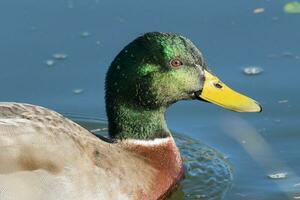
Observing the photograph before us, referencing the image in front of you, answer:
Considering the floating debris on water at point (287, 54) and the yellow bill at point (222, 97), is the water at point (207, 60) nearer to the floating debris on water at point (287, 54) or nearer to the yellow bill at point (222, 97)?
the floating debris on water at point (287, 54)

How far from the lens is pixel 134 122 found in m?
7.38

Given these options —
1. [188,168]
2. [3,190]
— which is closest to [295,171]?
[188,168]

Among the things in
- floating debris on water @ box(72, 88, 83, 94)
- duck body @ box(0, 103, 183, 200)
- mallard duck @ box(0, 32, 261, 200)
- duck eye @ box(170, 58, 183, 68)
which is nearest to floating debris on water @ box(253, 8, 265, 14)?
floating debris on water @ box(72, 88, 83, 94)

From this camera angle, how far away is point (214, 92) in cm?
720

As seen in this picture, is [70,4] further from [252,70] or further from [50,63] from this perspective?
[252,70]

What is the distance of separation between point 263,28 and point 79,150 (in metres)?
3.16

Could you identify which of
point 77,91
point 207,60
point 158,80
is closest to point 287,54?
point 207,60

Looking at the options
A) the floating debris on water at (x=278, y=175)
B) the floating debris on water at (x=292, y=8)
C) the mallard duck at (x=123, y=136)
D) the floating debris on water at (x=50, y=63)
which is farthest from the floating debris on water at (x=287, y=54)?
the floating debris on water at (x=50, y=63)

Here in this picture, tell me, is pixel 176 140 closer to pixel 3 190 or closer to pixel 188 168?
pixel 188 168

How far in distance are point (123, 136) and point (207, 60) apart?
1743mm

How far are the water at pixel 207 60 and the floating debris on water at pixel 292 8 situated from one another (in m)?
0.06

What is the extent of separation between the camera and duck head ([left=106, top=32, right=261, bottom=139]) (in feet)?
23.3

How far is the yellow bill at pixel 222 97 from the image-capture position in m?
7.19

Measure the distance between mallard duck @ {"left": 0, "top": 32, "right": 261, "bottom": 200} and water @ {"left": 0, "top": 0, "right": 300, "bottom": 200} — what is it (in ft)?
1.63
